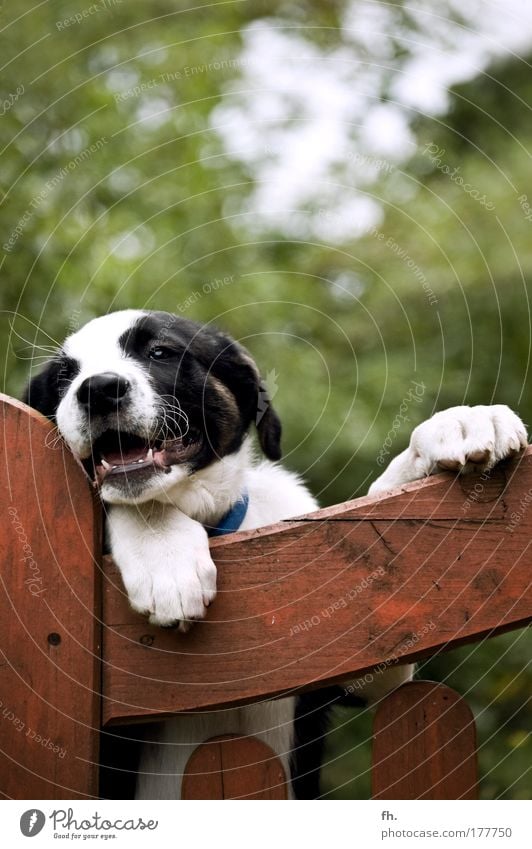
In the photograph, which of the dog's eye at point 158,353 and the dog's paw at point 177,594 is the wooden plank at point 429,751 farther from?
the dog's eye at point 158,353

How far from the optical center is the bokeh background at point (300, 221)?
5.02 metres

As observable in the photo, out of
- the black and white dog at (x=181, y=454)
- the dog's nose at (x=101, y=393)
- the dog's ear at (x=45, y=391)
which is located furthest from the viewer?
the dog's ear at (x=45, y=391)

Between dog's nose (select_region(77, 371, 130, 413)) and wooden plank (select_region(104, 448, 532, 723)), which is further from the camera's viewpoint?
dog's nose (select_region(77, 371, 130, 413))

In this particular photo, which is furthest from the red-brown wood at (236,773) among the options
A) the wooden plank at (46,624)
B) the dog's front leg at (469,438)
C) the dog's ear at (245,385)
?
the dog's ear at (245,385)

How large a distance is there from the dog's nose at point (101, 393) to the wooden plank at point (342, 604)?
2.68ft

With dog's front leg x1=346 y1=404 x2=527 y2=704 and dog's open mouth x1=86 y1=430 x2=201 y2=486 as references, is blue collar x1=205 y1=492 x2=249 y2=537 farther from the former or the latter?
dog's front leg x1=346 y1=404 x2=527 y2=704

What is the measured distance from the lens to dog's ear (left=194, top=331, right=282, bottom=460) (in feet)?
12.0

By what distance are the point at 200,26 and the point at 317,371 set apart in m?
2.52

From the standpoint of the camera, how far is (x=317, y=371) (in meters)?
6.11

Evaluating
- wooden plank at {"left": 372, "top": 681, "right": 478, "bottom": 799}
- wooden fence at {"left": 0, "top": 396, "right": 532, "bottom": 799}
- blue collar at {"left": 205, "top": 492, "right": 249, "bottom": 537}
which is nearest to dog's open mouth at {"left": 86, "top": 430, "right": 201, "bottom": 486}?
blue collar at {"left": 205, "top": 492, "right": 249, "bottom": 537}

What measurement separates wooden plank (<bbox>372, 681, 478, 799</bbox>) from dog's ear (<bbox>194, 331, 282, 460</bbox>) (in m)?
1.44

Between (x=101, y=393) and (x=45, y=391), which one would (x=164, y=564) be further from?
(x=45, y=391)

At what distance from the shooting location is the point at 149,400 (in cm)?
304

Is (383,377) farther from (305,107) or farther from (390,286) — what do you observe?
(305,107)
